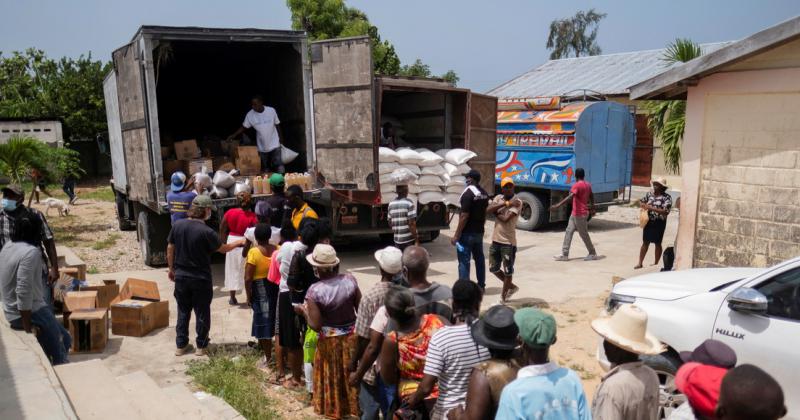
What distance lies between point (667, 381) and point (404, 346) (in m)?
1.90

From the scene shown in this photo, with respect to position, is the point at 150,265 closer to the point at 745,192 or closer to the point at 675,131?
the point at 745,192

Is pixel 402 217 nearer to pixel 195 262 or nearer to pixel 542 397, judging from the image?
pixel 195 262

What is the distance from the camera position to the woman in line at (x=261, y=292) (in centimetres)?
500

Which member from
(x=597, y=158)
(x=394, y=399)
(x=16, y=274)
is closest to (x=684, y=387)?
(x=394, y=399)

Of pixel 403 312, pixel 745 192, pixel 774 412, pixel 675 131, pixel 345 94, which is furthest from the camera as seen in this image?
pixel 675 131

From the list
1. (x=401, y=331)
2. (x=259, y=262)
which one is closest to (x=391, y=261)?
(x=401, y=331)

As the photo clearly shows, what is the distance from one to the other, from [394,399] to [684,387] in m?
1.67

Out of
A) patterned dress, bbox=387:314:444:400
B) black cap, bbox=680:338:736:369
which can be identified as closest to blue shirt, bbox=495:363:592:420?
black cap, bbox=680:338:736:369

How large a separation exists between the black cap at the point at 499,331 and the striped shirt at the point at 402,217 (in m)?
4.02

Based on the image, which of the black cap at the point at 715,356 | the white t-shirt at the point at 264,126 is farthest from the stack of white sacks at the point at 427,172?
the black cap at the point at 715,356

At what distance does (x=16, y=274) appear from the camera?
4348mm

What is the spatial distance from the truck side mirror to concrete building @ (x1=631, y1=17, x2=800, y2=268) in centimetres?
340

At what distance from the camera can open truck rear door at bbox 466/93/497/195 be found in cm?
951

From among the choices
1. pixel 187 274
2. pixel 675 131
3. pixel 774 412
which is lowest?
pixel 187 274
